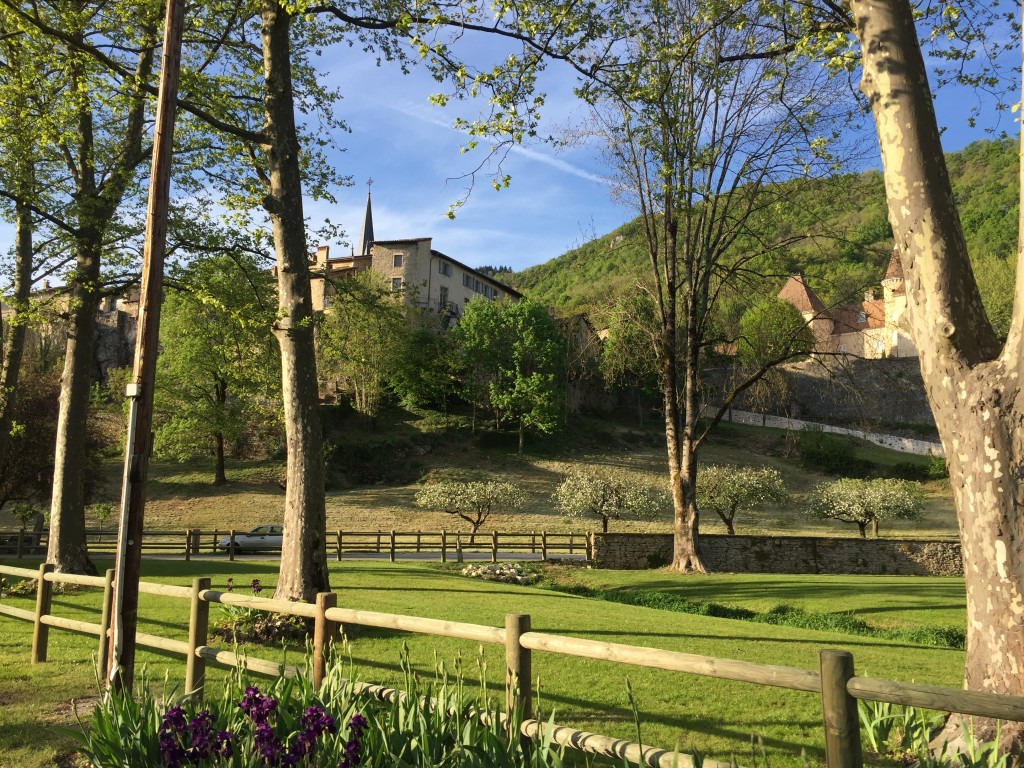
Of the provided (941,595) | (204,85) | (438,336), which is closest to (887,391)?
(438,336)

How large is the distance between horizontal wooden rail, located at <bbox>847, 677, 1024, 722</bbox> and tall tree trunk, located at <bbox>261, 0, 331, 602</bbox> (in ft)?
28.8

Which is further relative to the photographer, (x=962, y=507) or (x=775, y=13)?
(x=775, y=13)

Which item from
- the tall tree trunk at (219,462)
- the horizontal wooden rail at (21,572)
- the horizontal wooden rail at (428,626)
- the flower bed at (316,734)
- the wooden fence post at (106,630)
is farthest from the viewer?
the tall tree trunk at (219,462)

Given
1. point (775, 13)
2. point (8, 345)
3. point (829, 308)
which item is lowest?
point (8, 345)

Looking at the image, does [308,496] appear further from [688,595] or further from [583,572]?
[583,572]

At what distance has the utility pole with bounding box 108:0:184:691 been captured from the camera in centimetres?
597

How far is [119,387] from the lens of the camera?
4116 centimetres

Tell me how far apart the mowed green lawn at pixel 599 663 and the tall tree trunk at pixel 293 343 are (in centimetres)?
132

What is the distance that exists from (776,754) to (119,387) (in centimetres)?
4267

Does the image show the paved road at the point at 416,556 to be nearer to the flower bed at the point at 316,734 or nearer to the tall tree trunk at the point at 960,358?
the tall tree trunk at the point at 960,358

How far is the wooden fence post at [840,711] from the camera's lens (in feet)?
10.3

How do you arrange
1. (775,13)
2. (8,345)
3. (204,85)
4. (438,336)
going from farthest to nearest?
1. (438,336)
2. (8,345)
3. (204,85)
4. (775,13)

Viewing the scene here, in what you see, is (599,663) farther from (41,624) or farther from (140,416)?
(41,624)

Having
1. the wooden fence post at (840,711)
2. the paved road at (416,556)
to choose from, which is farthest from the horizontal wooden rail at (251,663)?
the paved road at (416,556)
